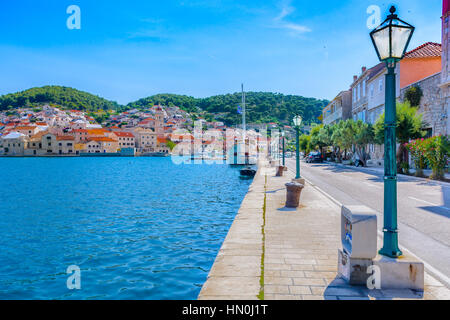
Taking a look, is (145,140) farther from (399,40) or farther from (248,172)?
(399,40)

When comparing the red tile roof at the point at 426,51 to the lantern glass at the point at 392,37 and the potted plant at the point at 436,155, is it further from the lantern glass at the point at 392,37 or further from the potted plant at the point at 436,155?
the lantern glass at the point at 392,37

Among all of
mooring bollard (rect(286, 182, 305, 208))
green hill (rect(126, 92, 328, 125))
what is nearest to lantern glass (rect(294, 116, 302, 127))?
mooring bollard (rect(286, 182, 305, 208))

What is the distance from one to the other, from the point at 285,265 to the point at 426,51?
34962 mm

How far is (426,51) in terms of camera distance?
→ 32.2 m

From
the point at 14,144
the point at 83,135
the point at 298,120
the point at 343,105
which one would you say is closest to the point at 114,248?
the point at 298,120

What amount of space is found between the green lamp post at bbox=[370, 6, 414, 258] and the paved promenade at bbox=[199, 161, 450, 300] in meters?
0.68

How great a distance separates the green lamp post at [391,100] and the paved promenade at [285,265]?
2.24 ft

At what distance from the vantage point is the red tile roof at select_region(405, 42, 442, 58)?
31.8 m

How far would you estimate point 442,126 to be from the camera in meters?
25.2

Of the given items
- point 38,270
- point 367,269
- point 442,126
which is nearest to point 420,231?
point 367,269

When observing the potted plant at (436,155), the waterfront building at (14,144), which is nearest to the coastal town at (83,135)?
the waterfront building at (14,144)

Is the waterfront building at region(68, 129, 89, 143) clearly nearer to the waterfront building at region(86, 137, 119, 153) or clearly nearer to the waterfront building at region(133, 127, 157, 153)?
the waterfront building at region(86, 137, 119, 153)
